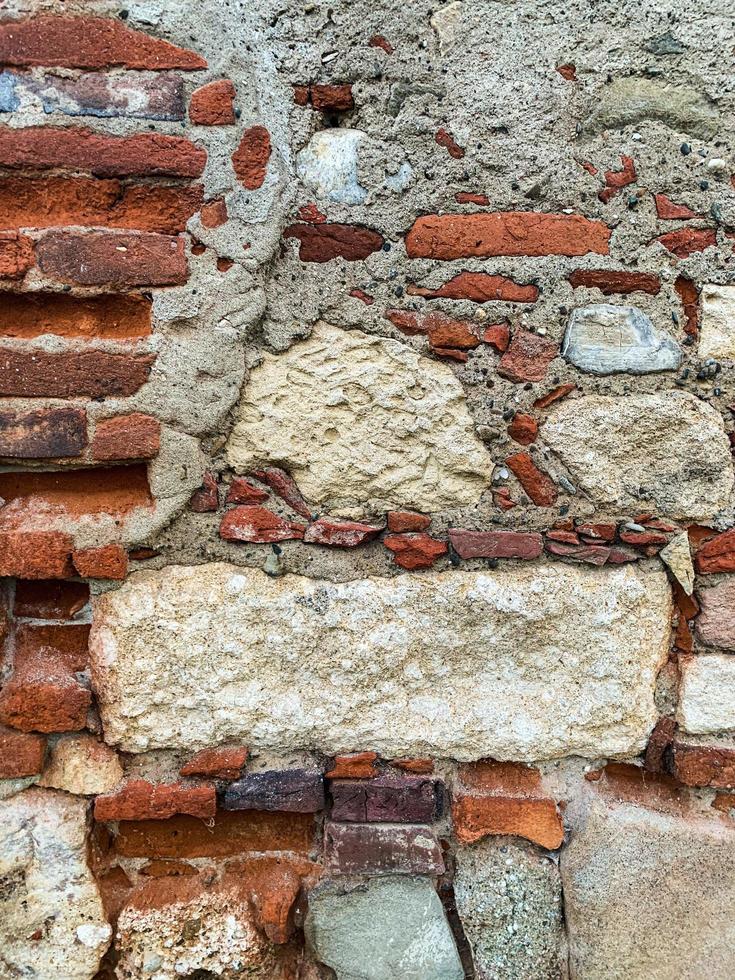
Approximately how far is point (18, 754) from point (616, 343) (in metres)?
1.25

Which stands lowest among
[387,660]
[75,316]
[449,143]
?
[387,660]

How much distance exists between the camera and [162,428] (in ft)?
3.91

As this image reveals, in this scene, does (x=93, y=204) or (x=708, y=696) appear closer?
(x=93, y=204)

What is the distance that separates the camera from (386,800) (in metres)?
1.26

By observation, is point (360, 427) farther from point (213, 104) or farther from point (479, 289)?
point (213, 104)

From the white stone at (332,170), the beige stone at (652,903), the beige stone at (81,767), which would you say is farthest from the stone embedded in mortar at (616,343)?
the beige stone at (81,767)

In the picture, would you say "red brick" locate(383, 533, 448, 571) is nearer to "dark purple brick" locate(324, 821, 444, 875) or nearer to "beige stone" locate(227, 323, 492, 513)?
"beige stone" locate(227, 323, 492, 513)

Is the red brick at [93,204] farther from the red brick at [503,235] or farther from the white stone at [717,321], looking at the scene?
the white stone at [717,321]

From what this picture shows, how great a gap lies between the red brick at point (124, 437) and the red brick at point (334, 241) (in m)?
0.39

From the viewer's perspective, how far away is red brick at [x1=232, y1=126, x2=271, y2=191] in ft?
3.88

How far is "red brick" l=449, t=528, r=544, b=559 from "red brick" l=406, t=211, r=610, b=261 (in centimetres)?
49

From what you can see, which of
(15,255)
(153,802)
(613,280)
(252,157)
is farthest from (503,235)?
(153,802)

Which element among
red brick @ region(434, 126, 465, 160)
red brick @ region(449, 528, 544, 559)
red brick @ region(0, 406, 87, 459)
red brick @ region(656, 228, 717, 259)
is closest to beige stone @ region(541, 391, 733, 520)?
red brick @ region(449, 528, 544, 559)

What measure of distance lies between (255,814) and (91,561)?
539 mm
